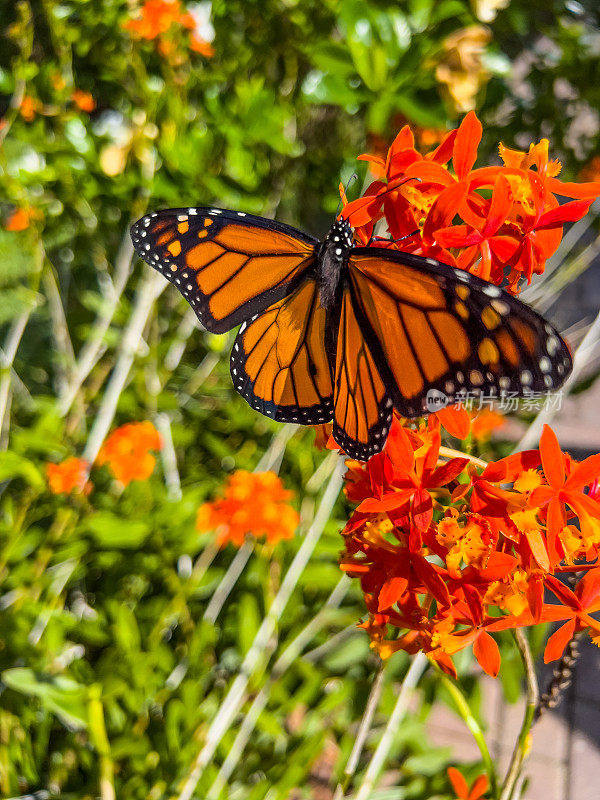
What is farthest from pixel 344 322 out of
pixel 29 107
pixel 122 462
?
pixel 29 107

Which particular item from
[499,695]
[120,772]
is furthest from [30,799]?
[499,695]

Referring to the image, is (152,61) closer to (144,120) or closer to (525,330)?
(144,120)

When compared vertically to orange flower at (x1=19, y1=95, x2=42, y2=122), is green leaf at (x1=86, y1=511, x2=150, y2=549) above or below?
below

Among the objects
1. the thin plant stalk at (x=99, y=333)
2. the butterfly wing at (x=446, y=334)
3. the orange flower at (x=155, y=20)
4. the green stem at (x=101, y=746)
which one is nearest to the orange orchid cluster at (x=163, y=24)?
the orange flower at (x=155, y=20)

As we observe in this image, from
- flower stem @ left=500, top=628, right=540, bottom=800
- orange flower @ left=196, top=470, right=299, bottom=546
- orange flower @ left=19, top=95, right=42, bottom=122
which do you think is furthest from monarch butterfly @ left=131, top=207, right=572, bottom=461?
orange flower @ left=19, top=95, right=42, bottom=122

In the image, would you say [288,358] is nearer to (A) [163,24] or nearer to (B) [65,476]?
(B) [65,476]

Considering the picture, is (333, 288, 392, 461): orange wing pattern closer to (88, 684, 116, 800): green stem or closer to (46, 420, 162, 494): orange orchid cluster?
(46, 420, 162, 494): orange orchid cluster

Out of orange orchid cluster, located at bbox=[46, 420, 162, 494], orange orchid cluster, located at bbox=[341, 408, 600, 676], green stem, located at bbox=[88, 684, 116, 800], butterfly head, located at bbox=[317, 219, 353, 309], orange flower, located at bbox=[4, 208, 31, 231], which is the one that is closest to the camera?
orange orchid cluster, located at bbox=[341, 408, 600, 676]
